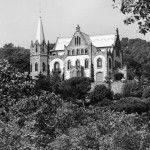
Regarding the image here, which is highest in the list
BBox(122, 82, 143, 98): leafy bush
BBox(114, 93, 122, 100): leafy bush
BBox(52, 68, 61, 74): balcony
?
BBox(52, 68, 61, 74): balcony

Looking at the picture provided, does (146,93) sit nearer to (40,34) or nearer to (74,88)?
(74,88)

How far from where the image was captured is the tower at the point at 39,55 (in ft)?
362

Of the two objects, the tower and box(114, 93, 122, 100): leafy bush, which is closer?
box(114, 93, 122, 100): leafy bush

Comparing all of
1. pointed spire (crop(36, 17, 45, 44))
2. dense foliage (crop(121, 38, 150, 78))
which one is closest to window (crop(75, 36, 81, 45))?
pointed spire (crop(36, 17, 45, 44))

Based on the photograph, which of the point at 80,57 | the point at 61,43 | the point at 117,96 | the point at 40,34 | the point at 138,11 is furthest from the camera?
the point at 61,43

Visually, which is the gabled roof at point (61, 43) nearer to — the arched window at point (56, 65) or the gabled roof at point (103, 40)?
the arched window at point (56, 65)

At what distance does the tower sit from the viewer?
110m

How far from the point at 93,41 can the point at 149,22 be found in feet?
298

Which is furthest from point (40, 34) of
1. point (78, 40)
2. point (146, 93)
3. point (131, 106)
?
point (131, 106)

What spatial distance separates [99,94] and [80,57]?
18484 mm

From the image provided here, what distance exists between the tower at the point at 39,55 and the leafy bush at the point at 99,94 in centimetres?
1985

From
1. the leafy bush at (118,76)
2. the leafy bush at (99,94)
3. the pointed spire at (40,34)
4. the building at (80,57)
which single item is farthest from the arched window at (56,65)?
the leafy bush at (99,94)

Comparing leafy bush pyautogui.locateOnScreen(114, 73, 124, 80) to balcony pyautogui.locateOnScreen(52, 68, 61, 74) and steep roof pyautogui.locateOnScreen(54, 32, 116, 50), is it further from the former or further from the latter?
balcony pyautogui.locateOnScreen(52, 68, 61, 74)

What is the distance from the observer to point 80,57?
108250mm
